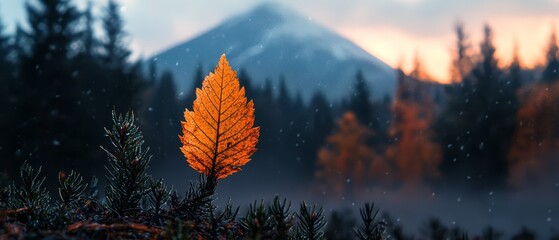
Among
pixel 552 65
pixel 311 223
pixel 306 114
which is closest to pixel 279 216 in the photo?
pixel 311 223

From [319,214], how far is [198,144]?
0.89 feet

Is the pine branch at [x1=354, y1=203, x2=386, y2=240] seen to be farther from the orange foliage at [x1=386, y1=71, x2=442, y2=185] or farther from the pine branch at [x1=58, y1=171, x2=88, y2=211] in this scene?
the orange foliage at [x1=386, y1=71, x2=442, y2=185]

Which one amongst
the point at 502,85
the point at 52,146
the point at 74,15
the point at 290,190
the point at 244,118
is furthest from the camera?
the point at 290,190

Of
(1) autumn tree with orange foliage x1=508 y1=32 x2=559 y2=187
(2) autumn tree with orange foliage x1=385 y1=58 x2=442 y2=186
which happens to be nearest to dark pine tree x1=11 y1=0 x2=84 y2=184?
(2) autumn tree with orange foliage x1=385 y1=58 x2=442 y2=186

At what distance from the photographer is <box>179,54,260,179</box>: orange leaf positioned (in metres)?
0.89

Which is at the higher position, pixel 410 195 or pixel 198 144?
pixel 410 195

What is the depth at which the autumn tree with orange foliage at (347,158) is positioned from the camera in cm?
3522

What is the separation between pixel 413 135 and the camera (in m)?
31.9

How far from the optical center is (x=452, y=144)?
31.9 meters

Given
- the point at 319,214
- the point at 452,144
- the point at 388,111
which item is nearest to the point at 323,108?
the point at 388,111

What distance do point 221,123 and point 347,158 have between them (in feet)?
115

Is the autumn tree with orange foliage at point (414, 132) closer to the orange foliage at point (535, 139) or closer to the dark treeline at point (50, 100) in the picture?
the orange foliage at point (535, 139)

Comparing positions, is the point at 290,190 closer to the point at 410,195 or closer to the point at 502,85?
the point at 410,195

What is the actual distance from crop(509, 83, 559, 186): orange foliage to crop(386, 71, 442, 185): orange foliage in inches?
199
